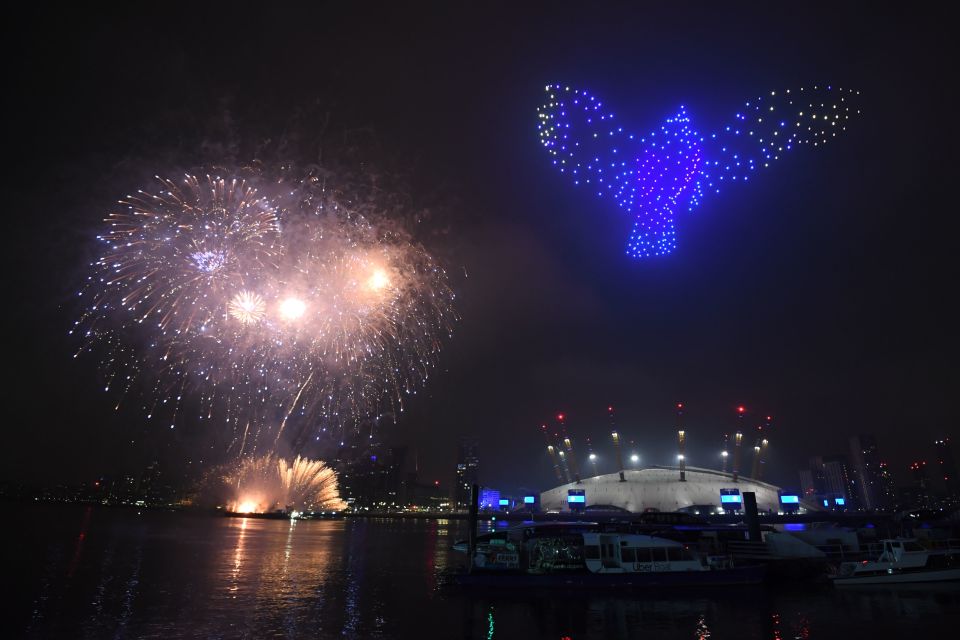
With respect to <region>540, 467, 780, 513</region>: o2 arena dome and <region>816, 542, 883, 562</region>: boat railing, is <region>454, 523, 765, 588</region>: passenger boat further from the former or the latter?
<region>540, 467, 780, 513</region>: o2 arena dome

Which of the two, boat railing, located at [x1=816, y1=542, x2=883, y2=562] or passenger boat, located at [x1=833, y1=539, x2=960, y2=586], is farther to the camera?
boat railing, located at [x1=816, y1=542, x2=883, y2=562]

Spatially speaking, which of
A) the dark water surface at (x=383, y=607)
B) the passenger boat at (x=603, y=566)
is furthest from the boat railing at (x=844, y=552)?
the passenger boat at (x=603, y=566)

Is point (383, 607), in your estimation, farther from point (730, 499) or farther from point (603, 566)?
point (730, 499)

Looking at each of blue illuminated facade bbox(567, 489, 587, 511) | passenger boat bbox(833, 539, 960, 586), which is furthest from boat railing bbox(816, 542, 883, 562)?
blue illuminated facade bbox(567, 489, 587, 511)

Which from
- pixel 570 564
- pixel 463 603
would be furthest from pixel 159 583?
pixel 570 564

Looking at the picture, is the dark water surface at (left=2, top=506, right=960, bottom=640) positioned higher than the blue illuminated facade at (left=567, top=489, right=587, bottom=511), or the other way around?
the blue illuminated facade at (left=567, top=489, right=587, bottom=511)

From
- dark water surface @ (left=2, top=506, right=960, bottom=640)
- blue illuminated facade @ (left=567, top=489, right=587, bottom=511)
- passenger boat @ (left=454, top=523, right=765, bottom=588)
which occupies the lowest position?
dark water surface @ (left=2, top=506, right=960, bottom=640)

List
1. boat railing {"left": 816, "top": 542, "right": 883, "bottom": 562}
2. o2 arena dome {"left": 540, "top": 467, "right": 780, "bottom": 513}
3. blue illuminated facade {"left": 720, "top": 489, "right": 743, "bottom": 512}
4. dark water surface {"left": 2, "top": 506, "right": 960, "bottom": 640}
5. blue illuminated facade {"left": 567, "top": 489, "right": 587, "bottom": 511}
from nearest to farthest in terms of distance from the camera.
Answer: dark water surface {"left": 2, "top": 506, "right": 960, "bottom": 640}, boat railing {"left": 816, "top": 542, "right": 883, "bottom": 562}, blue illuminated facade {"left": 720, "top": 489, "right": 743, "bottom": 512}, o2 arena dome {"left": 540, "top": 467, "right": 780, "bottom": 513}, blue illuminated facade {"left": 567, "top": 489, "right": 587, "bottom": 511}

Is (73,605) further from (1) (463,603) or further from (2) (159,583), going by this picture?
(1) (463,603)
